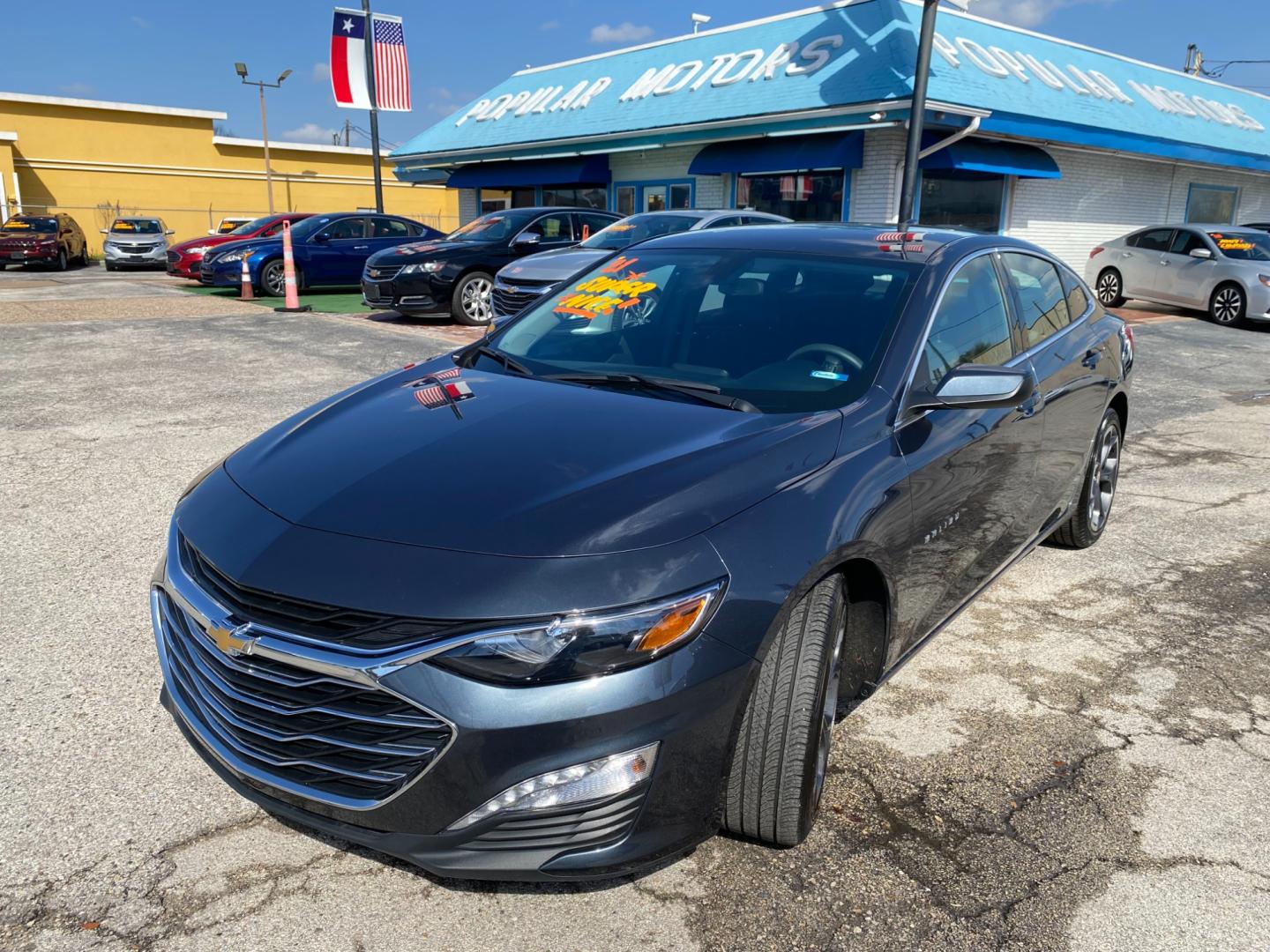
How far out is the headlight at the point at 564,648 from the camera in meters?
2.02

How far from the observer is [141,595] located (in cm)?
416

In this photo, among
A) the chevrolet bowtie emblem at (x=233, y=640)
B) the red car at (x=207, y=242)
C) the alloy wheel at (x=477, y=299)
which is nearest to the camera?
the chevrolet bowtie emblem at (x=233, y=640)

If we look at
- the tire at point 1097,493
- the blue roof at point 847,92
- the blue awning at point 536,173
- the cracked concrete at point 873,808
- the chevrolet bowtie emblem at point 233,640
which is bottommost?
the cracked concrete at point 873,808

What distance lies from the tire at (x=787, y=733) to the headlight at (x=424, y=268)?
443 inches

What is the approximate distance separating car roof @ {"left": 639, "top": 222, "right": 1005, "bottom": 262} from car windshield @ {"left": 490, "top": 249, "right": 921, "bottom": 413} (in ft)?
0.23

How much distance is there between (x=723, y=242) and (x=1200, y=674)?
8.15 ft

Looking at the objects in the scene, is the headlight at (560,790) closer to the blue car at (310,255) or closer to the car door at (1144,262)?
the blue car at (310,255)

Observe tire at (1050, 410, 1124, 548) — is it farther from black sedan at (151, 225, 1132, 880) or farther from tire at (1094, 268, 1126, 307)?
tire at (1094, 268, 1126, 307)

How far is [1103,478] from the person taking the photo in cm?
520

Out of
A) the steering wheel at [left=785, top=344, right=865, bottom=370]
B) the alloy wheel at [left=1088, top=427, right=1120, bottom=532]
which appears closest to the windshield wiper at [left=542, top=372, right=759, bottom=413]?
the steering wheel at [left=785, top=344, right=865, bottom=370]

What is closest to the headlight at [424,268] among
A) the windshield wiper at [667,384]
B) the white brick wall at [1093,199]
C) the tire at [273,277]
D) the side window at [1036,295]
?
the tire at [273,277]

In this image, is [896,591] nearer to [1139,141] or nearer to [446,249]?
[446,249]

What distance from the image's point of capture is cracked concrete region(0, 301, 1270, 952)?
2.35 metres

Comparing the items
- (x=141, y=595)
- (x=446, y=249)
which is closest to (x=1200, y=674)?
(x=141, y=595)
